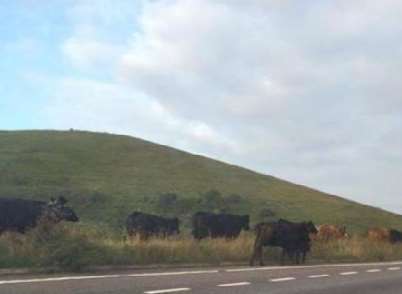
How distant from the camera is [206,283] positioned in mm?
17719

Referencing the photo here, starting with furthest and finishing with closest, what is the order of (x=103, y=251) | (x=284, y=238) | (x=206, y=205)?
(x=206, y=205)
(x=284, y=238)
(x=103, y=251)

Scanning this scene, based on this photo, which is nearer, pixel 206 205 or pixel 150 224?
pixel 150 224

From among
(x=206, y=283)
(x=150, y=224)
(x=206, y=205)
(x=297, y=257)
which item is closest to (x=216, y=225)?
(x=150, y=224)

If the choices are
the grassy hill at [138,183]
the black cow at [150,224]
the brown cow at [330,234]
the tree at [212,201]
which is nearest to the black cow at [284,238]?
the black cow at [150,224]

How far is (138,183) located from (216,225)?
32868mm

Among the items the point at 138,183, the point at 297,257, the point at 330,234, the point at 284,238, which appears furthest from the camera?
the point at 138,183

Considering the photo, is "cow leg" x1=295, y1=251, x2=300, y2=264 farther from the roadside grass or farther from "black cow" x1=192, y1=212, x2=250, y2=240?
"black cow" x1=192, y1=212, x2=250, y2=240

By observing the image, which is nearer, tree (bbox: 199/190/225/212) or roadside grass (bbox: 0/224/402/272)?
roadside grass (bbox: 0/224/402/272)

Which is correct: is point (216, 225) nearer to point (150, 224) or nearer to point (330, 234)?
point (150, 224)

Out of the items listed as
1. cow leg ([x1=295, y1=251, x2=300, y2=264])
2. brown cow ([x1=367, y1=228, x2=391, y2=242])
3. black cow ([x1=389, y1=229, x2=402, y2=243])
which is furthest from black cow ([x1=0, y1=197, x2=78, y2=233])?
black cow ([x1=389, y1=229, x2=402, y2=243])

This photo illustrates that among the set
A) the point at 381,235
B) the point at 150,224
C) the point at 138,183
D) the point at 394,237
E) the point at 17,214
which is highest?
the point at 138,183

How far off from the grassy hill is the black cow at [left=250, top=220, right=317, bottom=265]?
24.8 meters

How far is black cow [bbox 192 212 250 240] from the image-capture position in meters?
40.3

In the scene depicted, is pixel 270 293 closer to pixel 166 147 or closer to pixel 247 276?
pixel 247 276
